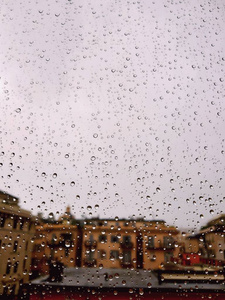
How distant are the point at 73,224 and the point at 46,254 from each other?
0.45 m

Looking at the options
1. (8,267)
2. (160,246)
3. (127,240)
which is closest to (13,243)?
(8,267)

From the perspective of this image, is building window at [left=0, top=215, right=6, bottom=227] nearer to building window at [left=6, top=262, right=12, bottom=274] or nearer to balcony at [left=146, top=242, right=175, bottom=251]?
building window at [left=6, top=262, right=12, bottom=274]

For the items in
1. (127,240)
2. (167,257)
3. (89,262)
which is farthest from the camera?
(167,257)

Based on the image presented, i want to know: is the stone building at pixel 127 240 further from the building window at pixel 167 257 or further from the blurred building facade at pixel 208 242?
the building window at pixel 167 257

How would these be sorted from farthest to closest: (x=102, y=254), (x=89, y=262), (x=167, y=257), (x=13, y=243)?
1. (x=167, y=257)
2. (x=89, y=262)
3. (x=102, y=254)
4. (x=13, y=243)

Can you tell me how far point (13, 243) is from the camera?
8.68 ft

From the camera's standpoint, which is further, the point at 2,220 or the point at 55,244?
the point at 55,244

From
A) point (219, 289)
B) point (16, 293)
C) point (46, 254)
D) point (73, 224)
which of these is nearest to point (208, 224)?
point (219, 289)

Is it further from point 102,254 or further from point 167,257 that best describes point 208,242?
point 102,254

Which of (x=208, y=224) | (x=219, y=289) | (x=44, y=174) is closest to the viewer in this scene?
(x=208, y=224)

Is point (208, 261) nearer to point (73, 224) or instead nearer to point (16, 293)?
point (73, 224)

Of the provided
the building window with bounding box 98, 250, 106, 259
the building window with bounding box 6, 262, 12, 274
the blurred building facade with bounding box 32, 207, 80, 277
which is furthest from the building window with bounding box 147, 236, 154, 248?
the building window with bounding box 6, 262, 12, 274

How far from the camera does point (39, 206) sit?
2.78m

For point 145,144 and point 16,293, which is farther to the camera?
point 145,144
